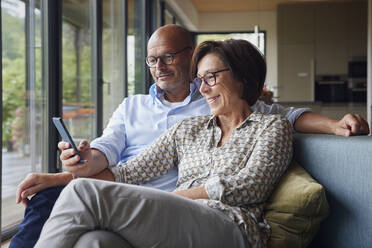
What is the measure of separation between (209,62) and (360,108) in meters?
6.25

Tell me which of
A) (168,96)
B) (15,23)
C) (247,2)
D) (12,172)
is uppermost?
(247,2)

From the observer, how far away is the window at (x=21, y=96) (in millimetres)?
3064

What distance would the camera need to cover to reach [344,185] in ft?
4.94

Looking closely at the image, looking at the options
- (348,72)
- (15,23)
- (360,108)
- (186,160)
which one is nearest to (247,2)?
(348,72)

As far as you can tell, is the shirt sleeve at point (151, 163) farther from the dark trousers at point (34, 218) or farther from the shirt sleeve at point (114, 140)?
the dark trousers at point (34, 218)

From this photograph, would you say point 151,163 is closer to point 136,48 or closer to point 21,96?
point 21,96

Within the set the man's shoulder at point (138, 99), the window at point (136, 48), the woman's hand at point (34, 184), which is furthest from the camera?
the window at point (136, 48)

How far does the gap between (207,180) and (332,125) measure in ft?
Answer: 1.77

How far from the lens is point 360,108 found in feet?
24.2

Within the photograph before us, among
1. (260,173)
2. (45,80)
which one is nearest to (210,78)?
(260,173)

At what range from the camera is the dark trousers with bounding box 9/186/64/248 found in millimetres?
1472

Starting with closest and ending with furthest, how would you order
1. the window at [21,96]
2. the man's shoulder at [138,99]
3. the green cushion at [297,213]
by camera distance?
the green cushion at [297,213] < the man's shoulder at [138,99] < the window at [21,96]

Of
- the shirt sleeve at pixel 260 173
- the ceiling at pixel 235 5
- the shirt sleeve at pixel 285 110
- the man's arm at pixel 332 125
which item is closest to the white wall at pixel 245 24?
the ceiling at pixel 235 5

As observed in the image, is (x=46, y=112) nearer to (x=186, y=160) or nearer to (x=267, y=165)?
(x=186, y=160)
